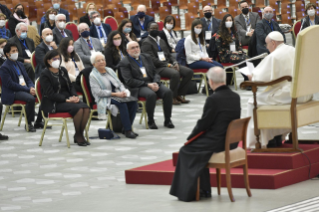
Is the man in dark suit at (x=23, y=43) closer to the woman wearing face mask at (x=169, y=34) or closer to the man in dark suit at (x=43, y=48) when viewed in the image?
the man in dark suit at (x=43, y=48)

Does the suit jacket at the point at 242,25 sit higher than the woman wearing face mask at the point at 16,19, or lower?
lower

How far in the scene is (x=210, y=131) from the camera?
17.1 feet

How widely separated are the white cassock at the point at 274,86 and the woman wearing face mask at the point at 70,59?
12.8 ft

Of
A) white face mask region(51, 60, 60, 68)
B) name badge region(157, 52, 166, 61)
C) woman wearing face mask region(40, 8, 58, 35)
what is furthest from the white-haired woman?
woman wearing face mask region(40, 8, 58, 35)

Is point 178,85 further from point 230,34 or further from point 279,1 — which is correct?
point 279,1

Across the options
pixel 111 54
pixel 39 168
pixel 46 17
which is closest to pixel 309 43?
pixel 39 168

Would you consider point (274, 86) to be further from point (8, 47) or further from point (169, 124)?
point (8, 47)

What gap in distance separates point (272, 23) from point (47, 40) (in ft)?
14.6

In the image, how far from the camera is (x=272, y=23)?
39.4 feet

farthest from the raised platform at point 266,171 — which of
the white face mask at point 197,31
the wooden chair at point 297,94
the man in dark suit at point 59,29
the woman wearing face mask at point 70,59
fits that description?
the man in dark suit at point 59,29

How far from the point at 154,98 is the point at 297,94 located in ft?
11.6

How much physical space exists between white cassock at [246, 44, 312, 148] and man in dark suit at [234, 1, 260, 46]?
6.45 metres

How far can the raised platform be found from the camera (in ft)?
18.7

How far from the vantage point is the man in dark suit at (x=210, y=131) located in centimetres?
517
